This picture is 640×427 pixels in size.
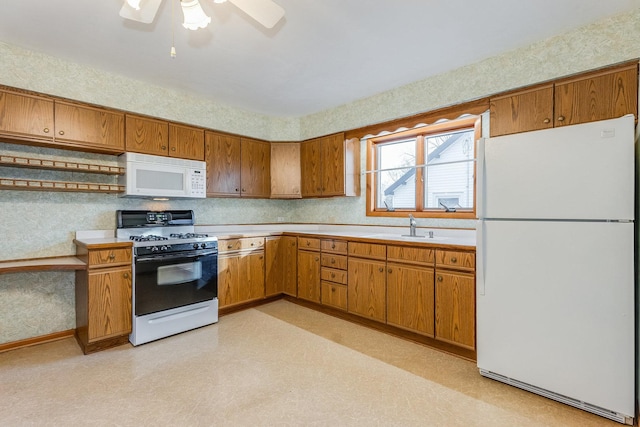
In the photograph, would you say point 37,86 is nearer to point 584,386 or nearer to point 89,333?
point 89,333

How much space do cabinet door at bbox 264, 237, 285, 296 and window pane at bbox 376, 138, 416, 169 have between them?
5.51 ft

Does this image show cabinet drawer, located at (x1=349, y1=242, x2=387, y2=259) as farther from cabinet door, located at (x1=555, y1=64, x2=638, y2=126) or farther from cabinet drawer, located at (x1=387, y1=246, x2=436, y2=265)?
cabinet door, located at (x1=555, y1=64, x2=638, y2=126)

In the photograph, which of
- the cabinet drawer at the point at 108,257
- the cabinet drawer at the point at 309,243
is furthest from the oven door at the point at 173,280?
the cabinet drawer at the point at 309,243

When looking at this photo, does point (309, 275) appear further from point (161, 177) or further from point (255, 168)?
point (161, 177)

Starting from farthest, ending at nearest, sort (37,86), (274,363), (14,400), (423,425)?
(37,86) < (274,363) < (14,400) < (423,425)

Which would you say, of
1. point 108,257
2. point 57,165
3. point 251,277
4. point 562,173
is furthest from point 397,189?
point 57,165

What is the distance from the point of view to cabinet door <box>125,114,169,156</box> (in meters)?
3.12

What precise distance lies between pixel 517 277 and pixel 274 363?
187 centimetres

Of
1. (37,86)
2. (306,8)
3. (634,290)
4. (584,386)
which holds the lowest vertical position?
(584,386)

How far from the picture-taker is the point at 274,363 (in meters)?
2.45

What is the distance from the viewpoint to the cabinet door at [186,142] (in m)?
3.44

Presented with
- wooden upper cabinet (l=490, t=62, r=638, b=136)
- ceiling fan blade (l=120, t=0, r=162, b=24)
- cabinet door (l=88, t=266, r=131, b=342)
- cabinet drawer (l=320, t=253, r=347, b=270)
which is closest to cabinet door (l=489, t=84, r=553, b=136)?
wooden upper cabinet (l=490, t=62, r=638, b=136)

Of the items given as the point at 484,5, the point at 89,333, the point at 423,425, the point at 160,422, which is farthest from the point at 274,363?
the point at 484,5

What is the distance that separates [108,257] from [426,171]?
326 cm
